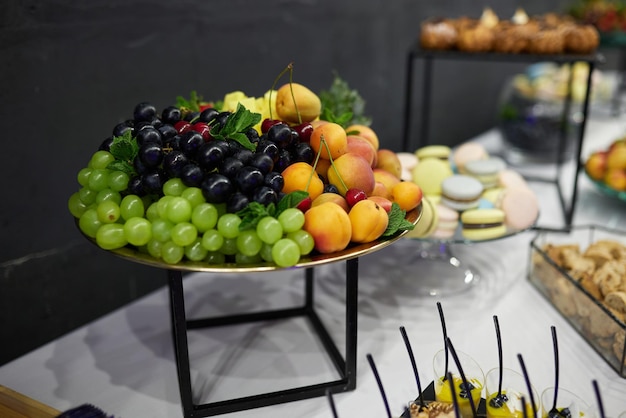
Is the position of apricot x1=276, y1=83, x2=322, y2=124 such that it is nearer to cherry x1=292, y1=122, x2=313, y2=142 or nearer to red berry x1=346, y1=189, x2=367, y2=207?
cherry x1=292, y1=122, x2=313, y2=142

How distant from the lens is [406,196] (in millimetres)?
1161

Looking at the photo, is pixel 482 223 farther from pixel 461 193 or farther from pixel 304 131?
pixel 304 131

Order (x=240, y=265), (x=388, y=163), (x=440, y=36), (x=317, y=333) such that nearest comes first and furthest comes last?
1. (x=240, y=265)
2. (x=388, y=163)
3. (x=317, y=333)
4. (x=440, y=36)

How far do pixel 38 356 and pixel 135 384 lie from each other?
0.26 meters

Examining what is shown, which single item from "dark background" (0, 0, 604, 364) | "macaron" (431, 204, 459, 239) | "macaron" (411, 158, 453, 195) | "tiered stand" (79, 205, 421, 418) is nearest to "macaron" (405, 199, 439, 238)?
"macaron" (431, 204, 459, 239)

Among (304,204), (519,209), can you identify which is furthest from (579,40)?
(304,204)

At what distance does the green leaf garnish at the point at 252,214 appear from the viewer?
3.09 feet

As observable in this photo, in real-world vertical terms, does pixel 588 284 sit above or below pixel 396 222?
below

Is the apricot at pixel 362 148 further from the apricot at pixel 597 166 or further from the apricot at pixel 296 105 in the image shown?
the apricot at pixel 597 166

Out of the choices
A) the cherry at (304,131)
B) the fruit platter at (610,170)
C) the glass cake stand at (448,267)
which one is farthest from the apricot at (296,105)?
the fruit platter at (610,170)

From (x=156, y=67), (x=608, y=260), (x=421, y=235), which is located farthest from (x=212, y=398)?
(x=608, y=260)

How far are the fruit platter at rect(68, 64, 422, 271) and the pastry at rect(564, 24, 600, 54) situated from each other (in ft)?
3.55

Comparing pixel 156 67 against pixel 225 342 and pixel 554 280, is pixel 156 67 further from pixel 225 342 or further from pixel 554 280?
pixel 554 280

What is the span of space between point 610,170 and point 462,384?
4.08 ft
